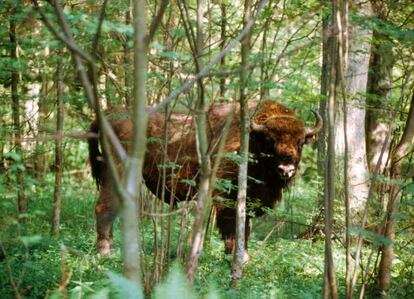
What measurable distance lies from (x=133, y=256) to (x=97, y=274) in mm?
A: 3823

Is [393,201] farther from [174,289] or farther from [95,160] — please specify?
[95,160]

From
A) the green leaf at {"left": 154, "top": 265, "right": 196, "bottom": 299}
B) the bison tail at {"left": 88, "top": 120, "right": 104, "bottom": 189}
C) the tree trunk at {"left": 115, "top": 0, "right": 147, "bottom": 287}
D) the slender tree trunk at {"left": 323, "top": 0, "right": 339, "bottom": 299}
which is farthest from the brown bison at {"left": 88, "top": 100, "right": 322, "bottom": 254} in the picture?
the tree trunk at {"left": 115, "top": 0, "right": 147, "bottom": 287}

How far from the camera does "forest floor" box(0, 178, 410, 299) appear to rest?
17.8 feet

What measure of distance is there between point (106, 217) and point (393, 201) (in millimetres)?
4727

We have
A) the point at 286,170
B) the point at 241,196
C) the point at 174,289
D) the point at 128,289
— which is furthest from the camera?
the point at 286,170

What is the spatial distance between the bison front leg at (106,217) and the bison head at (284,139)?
2.41 metres

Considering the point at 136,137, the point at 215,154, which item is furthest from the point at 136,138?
the point at 215,154

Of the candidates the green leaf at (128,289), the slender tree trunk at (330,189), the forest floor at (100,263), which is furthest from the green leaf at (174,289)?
the slender tree trunk at (330,189)

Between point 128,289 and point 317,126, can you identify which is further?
point 317,126

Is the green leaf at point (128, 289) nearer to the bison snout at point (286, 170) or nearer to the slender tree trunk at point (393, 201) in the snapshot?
the slender tree trunk at point (393, 201)

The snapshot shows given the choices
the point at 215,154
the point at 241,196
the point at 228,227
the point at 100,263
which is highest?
the point at 215,154

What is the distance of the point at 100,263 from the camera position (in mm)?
7422

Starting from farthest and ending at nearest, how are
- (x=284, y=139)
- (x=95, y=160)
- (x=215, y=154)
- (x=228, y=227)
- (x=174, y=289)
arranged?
(x=95, y=160) → (x=228, y=227) → (x=284, y=139) → (x=215, y=154) → (x=174, y=289)

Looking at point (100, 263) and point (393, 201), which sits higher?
point (393, 201)
